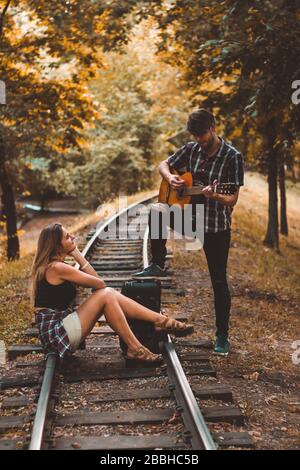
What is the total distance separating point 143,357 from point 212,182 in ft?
5.96

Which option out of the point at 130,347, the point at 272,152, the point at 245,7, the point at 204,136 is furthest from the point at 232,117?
the point at 130,347

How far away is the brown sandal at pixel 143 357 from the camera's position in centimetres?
569

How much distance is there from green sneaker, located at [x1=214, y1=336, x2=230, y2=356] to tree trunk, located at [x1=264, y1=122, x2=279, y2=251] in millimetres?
7421

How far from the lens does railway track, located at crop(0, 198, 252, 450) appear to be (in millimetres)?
4289

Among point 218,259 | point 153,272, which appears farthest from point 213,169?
point 153,272

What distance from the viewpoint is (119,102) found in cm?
3008

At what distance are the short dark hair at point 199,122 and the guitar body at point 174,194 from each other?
1.59 ft

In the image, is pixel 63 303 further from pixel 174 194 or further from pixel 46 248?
pixel 174 194

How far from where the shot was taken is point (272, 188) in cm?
1435

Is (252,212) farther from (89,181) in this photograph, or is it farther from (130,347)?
(130,347)

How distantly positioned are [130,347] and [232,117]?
875cm

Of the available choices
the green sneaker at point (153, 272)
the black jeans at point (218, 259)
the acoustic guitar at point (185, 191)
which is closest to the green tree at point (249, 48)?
the acoustic guitar at point (185, 191)

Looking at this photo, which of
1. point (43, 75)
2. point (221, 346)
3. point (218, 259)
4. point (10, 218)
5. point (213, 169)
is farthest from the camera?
point (10, 218)

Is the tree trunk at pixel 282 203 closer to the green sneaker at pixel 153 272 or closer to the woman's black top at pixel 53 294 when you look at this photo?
the green sneaker at pixel 153 272
